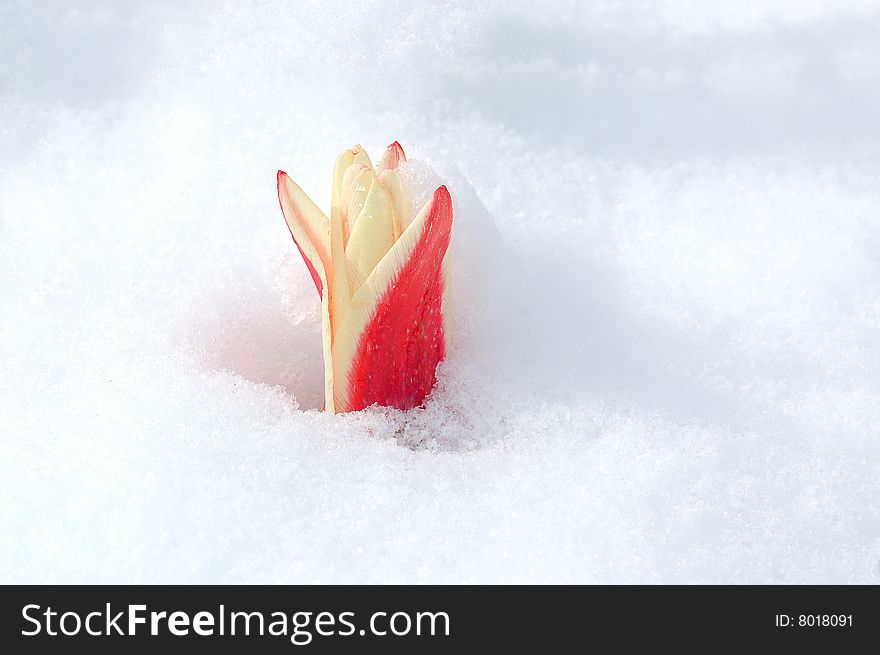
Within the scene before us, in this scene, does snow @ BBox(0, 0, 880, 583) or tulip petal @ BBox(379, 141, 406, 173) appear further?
tulip petal @ BBox(379, 141, 406, 173)

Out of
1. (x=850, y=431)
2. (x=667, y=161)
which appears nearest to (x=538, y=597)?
(x=850, y=431)

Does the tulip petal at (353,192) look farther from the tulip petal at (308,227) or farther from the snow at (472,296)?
the snow at (472,296)

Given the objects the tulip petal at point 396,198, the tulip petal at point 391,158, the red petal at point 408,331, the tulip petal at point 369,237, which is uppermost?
the tulip petal at point 391,158

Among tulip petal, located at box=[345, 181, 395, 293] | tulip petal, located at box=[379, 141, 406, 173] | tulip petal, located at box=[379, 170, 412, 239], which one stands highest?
tulip petal, located at box=[379, 141, 406, 173]

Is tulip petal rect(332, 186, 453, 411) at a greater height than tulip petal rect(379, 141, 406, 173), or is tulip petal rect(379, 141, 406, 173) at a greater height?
tulip petal rect(379, 141, 406, 173)

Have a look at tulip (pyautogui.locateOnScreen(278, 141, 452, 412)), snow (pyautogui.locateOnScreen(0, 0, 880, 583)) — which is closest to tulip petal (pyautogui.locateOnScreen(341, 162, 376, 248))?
tulip (pyautogui.locateOnScreen(278, 141, 452, 412))

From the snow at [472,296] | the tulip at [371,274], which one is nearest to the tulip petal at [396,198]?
the tulip at [371,274]

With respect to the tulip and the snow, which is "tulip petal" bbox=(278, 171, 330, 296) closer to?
the tulip
